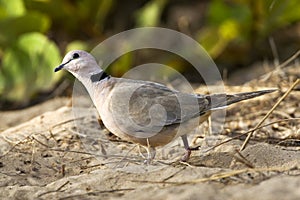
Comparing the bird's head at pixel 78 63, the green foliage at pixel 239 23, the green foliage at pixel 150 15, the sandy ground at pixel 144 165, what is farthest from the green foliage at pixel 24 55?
the bird's head at pixel 78 63

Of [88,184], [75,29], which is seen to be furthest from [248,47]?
[88,184]

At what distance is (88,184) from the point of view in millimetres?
3221

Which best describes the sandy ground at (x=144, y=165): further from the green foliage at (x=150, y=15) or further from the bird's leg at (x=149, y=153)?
the green foliage at (x=150, y=15)

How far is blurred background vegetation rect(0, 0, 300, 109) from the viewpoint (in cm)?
603

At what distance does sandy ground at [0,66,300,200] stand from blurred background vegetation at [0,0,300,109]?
1.27 m

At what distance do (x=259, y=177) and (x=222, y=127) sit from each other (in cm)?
151

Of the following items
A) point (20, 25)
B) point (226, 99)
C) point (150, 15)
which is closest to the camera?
point (226, 99)

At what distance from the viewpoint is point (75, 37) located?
6.82 m

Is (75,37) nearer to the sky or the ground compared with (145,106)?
nearer to the sky

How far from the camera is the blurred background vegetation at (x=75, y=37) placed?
603cm

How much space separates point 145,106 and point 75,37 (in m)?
3.36

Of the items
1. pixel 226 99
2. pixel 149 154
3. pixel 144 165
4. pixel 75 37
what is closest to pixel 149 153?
pixel 149 154

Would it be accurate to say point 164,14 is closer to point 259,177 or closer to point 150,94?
point 150,94

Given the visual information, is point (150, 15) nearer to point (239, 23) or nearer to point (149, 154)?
point (239, 23)
